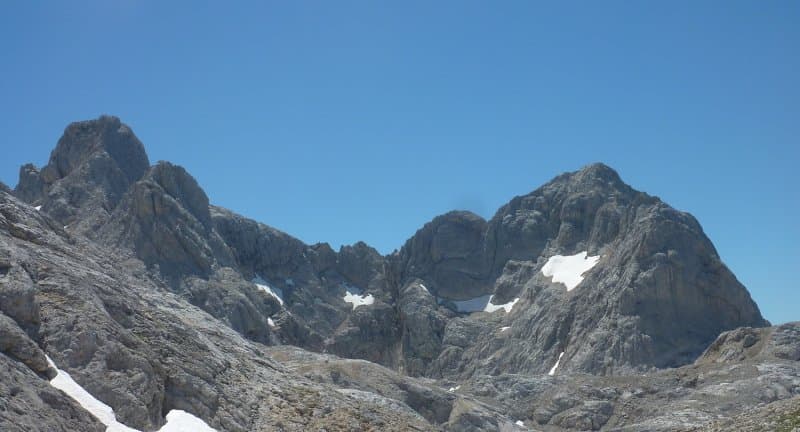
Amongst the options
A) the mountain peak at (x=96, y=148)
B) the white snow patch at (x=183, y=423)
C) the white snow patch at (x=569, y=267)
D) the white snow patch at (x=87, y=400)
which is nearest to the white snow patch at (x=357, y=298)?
the white snow patch at (x=569, y=267)

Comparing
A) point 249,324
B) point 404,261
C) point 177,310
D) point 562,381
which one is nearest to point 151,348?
point 177,310

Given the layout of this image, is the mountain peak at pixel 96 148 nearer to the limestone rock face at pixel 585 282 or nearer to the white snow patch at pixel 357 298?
the white snow patch at pixel 357 298

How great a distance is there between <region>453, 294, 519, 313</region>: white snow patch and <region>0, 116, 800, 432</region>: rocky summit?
0.47 metres

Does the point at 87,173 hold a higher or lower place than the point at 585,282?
lower

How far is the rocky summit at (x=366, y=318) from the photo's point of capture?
32.5 m

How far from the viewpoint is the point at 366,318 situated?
15600 cm

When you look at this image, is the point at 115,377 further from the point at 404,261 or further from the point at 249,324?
the point at 404,261

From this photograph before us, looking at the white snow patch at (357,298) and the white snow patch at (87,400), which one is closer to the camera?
the white snow patch at (87,400)

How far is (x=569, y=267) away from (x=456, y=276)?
92.5ft

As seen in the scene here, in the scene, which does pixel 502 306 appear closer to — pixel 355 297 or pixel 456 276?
pixel 456 276

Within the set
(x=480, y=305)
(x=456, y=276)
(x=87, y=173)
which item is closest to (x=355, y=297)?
(x=456, y=276)

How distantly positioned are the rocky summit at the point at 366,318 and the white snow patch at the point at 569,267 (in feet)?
1.76

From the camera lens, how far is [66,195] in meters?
137

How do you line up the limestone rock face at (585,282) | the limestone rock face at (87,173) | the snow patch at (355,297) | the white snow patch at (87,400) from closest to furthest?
1. the white snow patch at (87,400)
2. the limestone rock face at (585,282)
3. the limestone rock face at (87,173)
4. the snow patch at (355,297)
